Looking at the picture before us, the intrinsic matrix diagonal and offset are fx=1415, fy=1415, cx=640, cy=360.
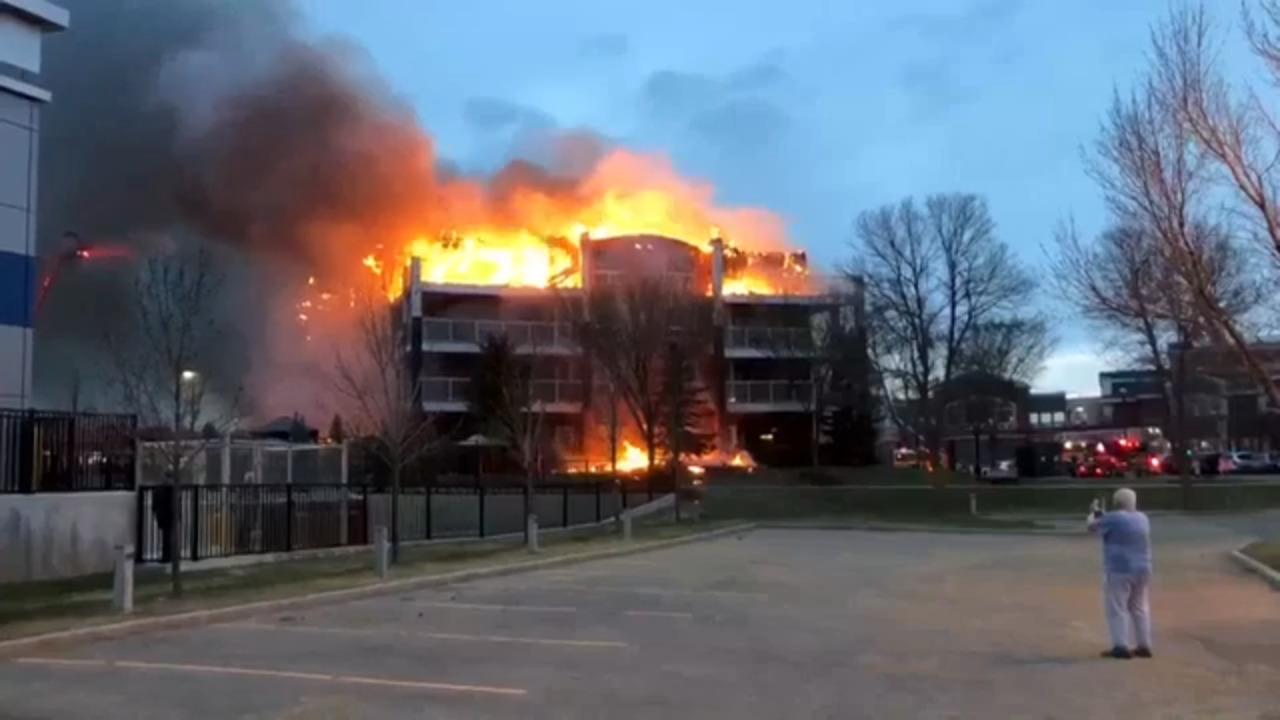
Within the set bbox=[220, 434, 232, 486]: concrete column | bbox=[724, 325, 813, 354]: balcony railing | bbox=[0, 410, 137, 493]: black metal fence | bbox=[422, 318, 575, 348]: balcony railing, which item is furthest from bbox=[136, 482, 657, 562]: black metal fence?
bbox=[724, 325, 813, 354]: balcony railing

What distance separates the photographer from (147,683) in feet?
34.1

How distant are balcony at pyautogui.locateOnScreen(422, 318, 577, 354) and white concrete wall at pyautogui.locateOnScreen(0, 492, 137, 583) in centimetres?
2835

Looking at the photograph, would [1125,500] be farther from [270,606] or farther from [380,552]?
[380,552]

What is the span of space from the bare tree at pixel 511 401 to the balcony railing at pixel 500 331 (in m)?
1.71

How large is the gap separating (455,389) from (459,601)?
109 ft

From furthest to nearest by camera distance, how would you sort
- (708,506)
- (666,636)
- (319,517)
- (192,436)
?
(708,506) < (319,517) < (192,436) < (666,636)

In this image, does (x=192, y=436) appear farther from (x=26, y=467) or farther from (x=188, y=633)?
(x=188, y=633)

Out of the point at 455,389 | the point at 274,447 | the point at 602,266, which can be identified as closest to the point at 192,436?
the point at 274,447

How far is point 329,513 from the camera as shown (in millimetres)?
25484

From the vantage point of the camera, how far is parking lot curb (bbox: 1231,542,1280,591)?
19141 mm

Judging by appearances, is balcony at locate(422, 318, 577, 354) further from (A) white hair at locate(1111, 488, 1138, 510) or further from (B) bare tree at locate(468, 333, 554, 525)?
(A) white hair at locate(1111, 488, 1138, 510)

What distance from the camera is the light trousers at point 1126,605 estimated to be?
11.8 metres

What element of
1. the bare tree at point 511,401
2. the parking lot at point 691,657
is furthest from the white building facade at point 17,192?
the bare tree at point 511,401

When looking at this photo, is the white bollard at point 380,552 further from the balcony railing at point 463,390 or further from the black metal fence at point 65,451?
the balcony railing at point 463,390
